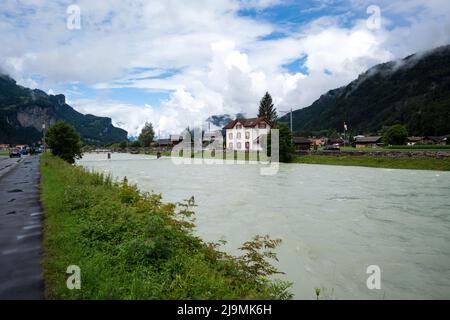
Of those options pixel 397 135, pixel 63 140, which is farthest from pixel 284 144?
pixel 397 135

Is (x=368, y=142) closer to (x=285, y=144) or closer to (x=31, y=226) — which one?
(x=285, y=144)

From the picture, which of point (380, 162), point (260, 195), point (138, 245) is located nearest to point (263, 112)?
point (380, 162)

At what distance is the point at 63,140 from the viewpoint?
55344 mm

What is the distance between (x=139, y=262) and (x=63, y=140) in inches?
2102

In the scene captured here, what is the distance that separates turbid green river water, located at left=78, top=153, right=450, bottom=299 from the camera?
417 inches

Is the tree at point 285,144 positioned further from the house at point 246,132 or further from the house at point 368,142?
the house at point 368,142

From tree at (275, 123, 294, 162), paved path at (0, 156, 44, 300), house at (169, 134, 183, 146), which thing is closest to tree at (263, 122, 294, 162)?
tree at (275, 123, 294, 162)

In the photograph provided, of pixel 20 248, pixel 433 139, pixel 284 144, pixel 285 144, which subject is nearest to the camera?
pixel 20 248

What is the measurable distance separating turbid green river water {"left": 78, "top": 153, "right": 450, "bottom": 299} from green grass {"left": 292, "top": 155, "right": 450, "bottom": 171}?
22.0m

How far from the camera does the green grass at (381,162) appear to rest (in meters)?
48.9

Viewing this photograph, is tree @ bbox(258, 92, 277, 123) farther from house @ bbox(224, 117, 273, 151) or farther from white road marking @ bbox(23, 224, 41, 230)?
white road marking @ bbox(23, 224, 41, 230)

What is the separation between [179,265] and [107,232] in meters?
3.60

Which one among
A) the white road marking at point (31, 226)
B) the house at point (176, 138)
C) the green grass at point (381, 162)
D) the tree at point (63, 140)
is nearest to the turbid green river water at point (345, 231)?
the white road marking at point (31, 226)
